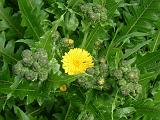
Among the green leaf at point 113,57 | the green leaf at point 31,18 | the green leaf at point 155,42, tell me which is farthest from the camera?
the green leaf at point 155,42

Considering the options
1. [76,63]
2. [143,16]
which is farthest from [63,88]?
[143,16]

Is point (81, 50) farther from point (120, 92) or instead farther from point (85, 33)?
point (120, 92)

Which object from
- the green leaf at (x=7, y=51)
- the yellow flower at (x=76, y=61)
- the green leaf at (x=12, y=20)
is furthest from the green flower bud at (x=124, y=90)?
the green leaf at (x=12, y=20)

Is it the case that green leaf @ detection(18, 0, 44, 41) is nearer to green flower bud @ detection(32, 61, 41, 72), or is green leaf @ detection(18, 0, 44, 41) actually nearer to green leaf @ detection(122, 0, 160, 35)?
green flower bud @ detection(32, 61, 41, 72)

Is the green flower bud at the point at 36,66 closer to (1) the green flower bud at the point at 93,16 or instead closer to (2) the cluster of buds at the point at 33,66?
(2) the cluster of buds at the point at 33,66

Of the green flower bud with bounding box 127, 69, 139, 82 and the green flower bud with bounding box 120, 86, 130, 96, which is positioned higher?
the green flower bud with bounding box 127, 69, 139, 82

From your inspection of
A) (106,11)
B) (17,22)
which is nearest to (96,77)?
(106,11)

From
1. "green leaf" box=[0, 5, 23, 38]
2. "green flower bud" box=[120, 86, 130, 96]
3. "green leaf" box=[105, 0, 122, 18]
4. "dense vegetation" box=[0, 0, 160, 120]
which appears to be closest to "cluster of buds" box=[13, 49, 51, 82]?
"dense vegetation" box=[0, 0, 160, 120]
